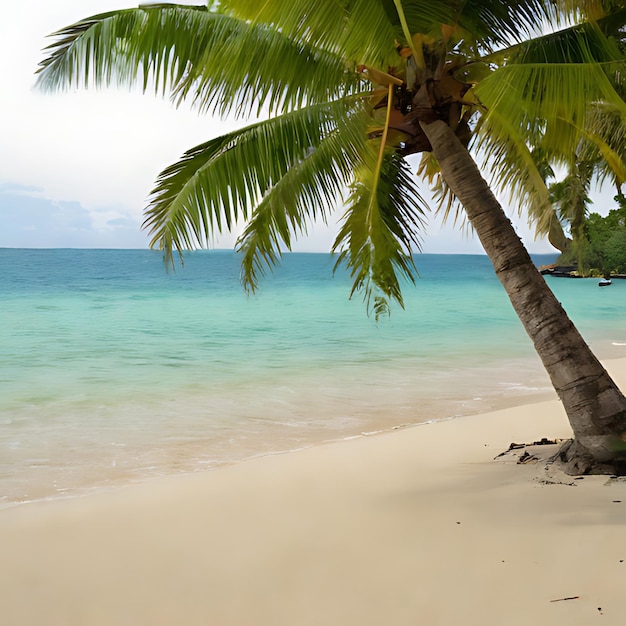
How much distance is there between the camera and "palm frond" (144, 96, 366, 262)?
508 centimetres

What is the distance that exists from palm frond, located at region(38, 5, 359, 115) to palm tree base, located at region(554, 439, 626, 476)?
3356 millimetres

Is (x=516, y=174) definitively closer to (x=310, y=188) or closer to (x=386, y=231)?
(x=386, y=231)

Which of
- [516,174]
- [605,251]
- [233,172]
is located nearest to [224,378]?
[516,174]

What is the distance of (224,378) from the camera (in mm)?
13398

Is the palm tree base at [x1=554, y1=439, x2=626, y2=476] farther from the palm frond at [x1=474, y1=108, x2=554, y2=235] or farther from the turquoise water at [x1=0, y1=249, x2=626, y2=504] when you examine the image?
the turquoise water at [x1=0, y1=249, x2=626, y2=504]

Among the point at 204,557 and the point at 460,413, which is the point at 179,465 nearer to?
the point at 204,557

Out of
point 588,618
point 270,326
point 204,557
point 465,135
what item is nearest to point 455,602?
point 588,618

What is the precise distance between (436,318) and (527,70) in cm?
2244

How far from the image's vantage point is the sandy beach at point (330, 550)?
3.25 meters

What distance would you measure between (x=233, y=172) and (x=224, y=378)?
855cm

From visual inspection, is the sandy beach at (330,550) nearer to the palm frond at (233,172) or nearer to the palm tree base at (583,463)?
the palm tree base at (583,463)

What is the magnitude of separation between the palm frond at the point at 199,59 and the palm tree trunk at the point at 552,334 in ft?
3.77

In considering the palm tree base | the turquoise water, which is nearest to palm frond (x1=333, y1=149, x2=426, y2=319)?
the palm tree base

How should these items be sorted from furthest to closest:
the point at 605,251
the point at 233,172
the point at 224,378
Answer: the point at 605,251 < the point at 224,378 < the point at 233,172
